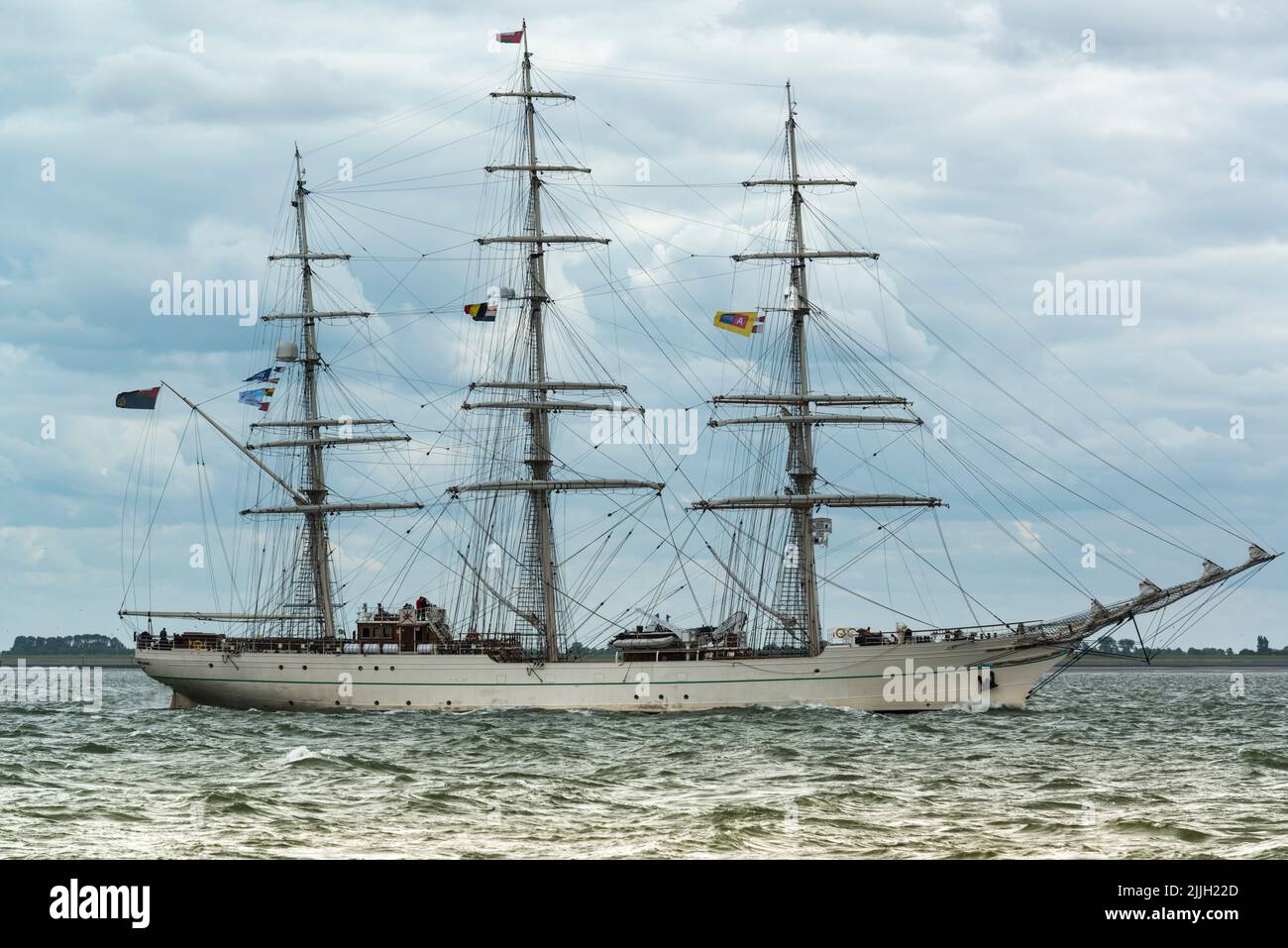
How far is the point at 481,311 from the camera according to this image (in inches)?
3300

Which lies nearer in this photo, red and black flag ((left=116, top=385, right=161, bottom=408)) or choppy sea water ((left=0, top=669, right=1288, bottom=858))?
choppy sea water ((left=0, top=669, right=1288, bottom=858))

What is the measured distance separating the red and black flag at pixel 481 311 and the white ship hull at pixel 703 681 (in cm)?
1950

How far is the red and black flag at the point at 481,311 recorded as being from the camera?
8375 cm

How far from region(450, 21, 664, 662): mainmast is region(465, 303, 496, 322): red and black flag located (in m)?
4.51

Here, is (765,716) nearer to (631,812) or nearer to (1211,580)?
(1211,580)

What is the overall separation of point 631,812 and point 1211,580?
5366cm

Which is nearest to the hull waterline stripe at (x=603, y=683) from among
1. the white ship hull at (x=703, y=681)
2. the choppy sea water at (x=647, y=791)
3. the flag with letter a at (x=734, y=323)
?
the white ship hull at (x=703, y=681)

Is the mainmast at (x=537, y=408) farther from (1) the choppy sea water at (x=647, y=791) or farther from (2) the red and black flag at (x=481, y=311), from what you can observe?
(1) the choppy sea water at (x=647, y=791)

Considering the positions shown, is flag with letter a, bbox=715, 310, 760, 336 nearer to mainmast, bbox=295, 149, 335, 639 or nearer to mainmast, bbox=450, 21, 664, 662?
mainmast, bbox=450, 21, 664, 662

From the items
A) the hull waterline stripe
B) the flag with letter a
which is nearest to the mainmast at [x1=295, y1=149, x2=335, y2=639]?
the hull waterline stripe

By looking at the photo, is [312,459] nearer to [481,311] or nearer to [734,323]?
[481,311]

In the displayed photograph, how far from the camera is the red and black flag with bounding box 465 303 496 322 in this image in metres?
83.8

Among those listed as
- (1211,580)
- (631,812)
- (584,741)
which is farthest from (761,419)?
(631,812)

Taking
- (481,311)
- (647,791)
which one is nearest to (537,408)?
(481,311)
